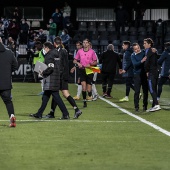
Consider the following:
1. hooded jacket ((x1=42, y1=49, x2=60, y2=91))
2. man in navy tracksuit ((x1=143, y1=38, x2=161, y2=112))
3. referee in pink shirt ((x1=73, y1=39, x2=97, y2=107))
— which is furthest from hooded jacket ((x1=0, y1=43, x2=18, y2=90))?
referee in pink shirt ((x1=73, y1=39, x2=97, y2=107))

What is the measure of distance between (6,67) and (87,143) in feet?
10.7

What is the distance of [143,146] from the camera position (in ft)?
45.1

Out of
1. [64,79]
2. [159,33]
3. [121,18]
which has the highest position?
[121,18]

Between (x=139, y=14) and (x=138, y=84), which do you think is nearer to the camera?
(x=138, y=84)

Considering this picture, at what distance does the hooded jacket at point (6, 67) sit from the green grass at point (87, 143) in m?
0.88

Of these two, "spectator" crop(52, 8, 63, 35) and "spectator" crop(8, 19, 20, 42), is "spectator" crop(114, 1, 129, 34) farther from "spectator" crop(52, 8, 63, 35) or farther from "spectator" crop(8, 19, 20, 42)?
"spectator" crop(8, 19, 20, 42)

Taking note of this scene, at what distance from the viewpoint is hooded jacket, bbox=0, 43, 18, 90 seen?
1650cm

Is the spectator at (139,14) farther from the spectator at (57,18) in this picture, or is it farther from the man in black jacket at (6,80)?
the man in black jacket at (6,80)

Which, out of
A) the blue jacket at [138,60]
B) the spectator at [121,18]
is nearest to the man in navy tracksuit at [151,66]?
the blue jacket at [138,60]

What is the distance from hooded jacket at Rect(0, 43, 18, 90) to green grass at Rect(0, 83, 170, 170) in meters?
0.88

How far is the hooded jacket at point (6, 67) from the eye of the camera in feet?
54.1

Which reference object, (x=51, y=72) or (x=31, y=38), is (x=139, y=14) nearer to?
(x=31, y=38)

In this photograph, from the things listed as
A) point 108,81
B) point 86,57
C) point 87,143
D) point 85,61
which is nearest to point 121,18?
point 108,81

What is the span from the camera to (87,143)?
557 inches
